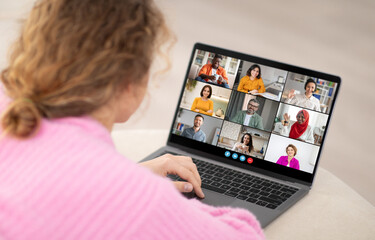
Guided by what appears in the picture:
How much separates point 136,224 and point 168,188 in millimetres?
57

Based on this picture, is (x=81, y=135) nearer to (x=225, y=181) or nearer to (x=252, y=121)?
(x=225, y=181)

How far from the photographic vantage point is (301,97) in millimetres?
1205

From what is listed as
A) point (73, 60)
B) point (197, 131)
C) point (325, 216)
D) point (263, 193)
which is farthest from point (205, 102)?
point (73, 60)

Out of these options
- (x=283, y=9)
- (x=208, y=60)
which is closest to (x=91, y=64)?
(x=208, y=60)

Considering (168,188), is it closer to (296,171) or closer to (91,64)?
(91,64)

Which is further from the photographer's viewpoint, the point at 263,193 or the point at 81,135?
the point at 263,193

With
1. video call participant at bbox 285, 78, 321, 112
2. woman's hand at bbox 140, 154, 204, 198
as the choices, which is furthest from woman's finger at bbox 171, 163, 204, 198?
video call participant at bbox 285, 78, 321, 112

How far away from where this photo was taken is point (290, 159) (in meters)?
1.19

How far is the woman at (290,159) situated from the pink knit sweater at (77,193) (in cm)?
67

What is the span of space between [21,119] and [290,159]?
78 cm

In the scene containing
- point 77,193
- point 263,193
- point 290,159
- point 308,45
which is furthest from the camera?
point 308,45

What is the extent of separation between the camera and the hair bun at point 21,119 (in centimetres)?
56

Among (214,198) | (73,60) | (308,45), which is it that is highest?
(308,45)

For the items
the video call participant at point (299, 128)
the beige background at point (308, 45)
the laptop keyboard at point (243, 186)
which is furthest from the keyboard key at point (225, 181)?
the beige background at point (308, 45)
